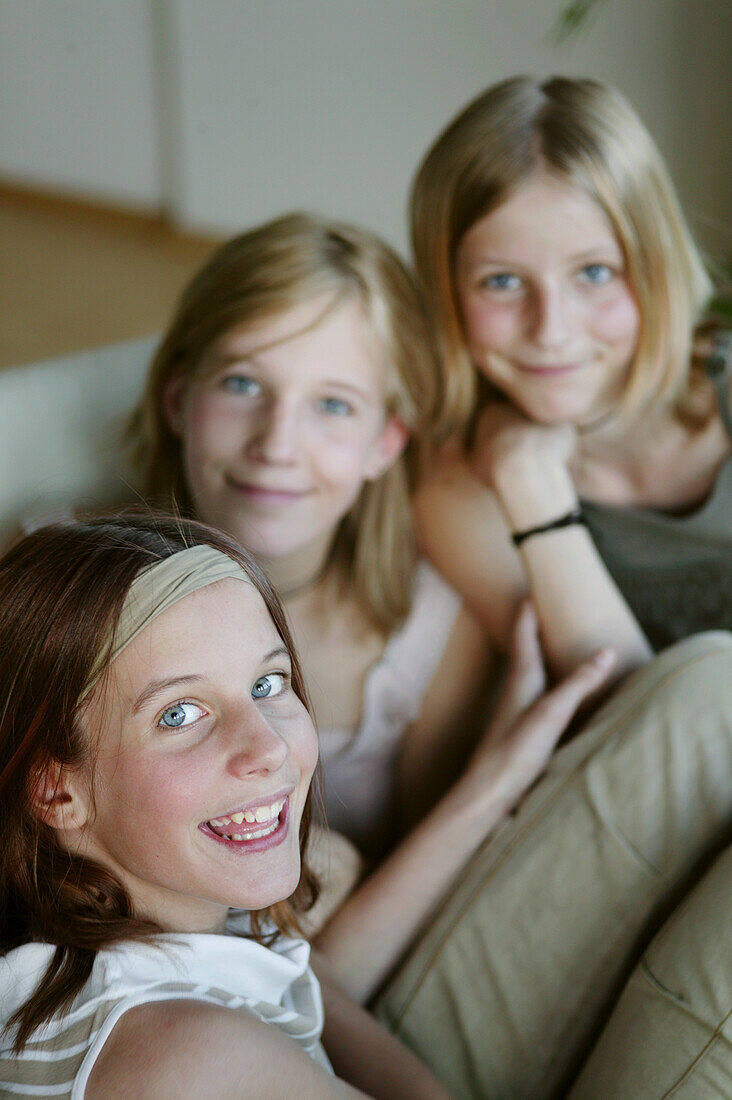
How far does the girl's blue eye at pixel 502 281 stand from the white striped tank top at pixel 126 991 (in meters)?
0.88

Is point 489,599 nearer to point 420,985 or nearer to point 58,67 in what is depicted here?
point 420,985

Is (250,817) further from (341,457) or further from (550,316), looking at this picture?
(550,316)

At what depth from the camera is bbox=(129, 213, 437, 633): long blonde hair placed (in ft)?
4.43

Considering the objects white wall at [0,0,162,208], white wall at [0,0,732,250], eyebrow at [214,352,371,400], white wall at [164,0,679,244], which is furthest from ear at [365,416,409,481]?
white wall at [0,0,162,208]

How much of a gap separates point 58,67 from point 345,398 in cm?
401

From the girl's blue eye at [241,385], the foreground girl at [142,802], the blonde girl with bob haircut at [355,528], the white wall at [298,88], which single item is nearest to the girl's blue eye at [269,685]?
the foreground girl at [142,802]

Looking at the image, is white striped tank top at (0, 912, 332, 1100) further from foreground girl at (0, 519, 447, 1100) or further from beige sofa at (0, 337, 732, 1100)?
beige sofa at (0, 337, 732, 1100)

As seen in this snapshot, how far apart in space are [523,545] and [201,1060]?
879 mm

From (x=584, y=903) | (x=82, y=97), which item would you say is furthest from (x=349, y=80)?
(x=584, y=903)

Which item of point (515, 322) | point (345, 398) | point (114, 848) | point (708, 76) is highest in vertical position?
point (708, 76)

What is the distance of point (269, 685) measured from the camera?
0.85 m

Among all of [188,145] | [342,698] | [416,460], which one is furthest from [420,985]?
[188,145]

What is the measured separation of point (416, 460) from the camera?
158 centimetres

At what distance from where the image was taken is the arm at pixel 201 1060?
69 centimetres
